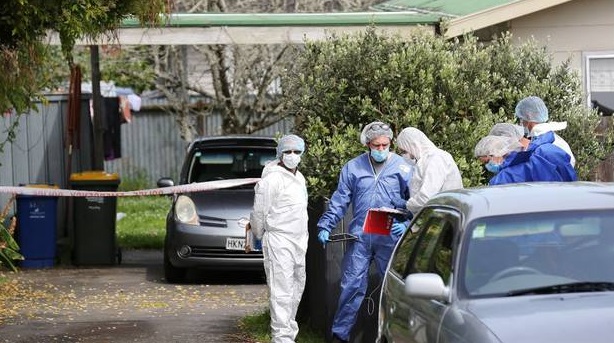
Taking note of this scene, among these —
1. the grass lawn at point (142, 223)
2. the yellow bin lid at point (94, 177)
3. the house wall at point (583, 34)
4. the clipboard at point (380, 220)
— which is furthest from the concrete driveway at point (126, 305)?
the house wall at point (583, 34)

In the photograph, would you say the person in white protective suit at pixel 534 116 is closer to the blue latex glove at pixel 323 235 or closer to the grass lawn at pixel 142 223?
the blue latex glove at pixel 323 235

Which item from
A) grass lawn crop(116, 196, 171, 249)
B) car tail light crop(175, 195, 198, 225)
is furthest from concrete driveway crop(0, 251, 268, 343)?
grass lawn crop(116, 196, 171, 249)

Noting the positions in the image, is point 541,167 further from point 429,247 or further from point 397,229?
point 429,247

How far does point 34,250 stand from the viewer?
17078 mm

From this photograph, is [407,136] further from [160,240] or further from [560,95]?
[160,240]

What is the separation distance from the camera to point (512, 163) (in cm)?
964

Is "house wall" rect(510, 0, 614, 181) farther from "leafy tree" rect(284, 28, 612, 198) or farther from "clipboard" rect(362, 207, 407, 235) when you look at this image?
"clipboard" rect(362, 207, 407, 235)

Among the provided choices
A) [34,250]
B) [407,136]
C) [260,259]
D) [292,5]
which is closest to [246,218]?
[260,259]

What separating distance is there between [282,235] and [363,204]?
729 millimetres

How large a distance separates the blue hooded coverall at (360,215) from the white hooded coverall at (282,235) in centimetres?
25

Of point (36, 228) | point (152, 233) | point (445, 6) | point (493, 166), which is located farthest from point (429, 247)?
point (152, 233)

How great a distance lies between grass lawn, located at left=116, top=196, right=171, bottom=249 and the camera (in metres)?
20.1

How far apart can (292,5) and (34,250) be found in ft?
29.2

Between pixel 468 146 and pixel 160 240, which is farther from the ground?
pixel 468 146
